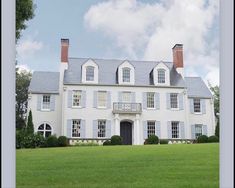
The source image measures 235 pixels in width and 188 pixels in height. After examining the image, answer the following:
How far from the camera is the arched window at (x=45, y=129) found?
642 inches

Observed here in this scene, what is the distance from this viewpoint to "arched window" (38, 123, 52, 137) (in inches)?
642

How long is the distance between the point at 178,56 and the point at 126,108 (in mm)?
4211

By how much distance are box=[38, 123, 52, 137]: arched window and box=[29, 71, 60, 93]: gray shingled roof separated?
64.1 inches

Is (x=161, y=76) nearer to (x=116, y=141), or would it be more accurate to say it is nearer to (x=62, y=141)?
(x=116, y=141)

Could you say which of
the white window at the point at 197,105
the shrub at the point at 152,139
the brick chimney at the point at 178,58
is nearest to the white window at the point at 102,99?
the shrub at the point at 152,139

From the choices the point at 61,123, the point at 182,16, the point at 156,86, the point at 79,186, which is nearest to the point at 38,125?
the point at 61,123

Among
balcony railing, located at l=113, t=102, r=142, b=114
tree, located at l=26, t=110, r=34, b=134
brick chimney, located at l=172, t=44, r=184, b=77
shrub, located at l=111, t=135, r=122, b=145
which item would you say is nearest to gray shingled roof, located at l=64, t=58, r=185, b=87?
brick chimney, located at l=172, t=44, r=184, b=77

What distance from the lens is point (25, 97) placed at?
18766 mm

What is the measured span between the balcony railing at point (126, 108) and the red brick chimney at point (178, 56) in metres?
3.38

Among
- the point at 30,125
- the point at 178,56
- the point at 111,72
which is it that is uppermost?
the point at 178,56

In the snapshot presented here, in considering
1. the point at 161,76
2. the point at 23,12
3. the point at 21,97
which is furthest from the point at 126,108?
the point at 23,12

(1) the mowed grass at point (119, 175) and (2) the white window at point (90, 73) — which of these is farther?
(2) the white window at point (90, 73)

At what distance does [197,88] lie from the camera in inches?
727

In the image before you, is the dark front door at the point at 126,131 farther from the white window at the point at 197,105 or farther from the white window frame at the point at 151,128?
the white window at the point at 197,105
